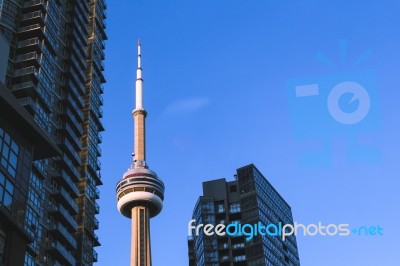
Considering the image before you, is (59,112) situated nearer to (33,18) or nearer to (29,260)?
(33,18)

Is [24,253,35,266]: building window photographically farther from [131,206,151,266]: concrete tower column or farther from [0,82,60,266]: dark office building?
[131,206,151,266]: concrete tower column

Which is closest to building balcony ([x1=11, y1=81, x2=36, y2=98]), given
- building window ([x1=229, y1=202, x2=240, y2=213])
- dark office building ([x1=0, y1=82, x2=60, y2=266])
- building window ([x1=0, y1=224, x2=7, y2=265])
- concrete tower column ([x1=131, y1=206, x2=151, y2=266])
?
concrete tower column ([x1=131, y1=206, x2=151, y2=266])

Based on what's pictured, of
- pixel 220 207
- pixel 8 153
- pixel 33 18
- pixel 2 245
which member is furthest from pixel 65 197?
pixel 2 245

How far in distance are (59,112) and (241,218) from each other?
54.1 metres

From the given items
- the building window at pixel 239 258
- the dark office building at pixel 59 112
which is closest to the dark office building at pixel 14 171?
the dark office building at pixel 59 112

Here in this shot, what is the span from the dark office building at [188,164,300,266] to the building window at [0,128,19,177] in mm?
94740

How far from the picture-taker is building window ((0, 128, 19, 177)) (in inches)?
1886

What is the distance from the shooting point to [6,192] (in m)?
47.1

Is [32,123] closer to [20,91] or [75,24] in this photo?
[20,91]

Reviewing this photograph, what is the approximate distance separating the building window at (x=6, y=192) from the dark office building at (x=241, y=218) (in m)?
96.0

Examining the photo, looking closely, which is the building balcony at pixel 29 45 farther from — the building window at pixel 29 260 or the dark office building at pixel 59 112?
the building window at pixel 29 260

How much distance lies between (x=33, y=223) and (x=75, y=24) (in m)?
42.3

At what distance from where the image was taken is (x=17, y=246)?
154ft

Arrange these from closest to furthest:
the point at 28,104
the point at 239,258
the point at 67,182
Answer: the point at 28,104
the point at 67,182
the point at 239,258
